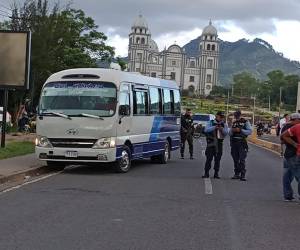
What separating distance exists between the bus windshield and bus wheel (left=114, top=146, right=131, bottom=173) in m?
1.25

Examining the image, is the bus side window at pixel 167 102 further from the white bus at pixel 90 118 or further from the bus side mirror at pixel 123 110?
the bus side mirror at pixel 123 110

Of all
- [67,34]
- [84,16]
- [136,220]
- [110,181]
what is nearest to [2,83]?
[110,181]

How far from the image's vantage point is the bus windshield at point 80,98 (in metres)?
15.2

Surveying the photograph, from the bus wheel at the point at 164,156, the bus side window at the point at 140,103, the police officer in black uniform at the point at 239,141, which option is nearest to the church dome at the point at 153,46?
the bus wheel at the point at 164,156

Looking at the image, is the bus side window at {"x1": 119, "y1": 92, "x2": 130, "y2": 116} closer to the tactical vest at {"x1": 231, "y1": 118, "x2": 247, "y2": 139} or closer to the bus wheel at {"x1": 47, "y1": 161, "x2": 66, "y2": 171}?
the bus wheel at {"x1": 47, "y1": 161, "x2": 66, "y2": 171}

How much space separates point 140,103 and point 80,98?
7.18ft

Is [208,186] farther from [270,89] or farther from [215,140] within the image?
[270,89]

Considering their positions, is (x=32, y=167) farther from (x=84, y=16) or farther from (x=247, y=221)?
(x=84, y=16)

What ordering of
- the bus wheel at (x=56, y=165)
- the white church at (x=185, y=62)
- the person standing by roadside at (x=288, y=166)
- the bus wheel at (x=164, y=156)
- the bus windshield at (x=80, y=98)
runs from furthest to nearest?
the white church at (x=185, y=62) < the bus wheel at (x=164, y=156) < the bus wheel at (x=56, y=165) < the bus windshield at (x=80, y=98) < the person standing by roadside at (x=288, y=166)

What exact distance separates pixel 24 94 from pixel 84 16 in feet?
61.2

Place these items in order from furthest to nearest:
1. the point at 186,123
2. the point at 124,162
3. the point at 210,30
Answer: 1. the point at 210,30
2. the point at 186,123
3. the point at 124,162

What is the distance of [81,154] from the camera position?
15.0m

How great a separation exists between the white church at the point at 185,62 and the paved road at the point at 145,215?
162m

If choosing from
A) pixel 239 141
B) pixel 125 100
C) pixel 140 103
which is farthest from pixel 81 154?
pixel 239 141
